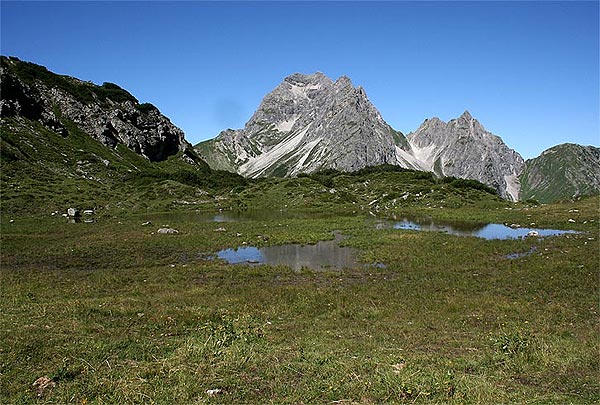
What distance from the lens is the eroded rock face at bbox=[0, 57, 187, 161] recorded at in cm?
13238

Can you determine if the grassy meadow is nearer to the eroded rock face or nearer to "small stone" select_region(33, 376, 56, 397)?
"small stone" select_region(33, 376, 56, 397)

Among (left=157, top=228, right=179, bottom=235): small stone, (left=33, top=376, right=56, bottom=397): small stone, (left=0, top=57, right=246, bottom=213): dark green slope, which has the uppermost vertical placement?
(left=0, top=57, right=246, bottom=213): dark green slope

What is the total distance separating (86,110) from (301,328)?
166 meters

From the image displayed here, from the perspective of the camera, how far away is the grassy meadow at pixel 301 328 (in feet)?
37.7

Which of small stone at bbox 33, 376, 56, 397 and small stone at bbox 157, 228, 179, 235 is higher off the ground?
small stone at bbox 157, 228, 179, 235

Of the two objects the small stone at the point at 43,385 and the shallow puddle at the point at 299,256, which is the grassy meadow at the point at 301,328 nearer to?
the small stone at the point at 43,385

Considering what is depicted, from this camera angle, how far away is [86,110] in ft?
510

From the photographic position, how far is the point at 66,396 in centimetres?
1109

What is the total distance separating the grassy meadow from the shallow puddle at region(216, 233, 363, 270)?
2432 millimetres

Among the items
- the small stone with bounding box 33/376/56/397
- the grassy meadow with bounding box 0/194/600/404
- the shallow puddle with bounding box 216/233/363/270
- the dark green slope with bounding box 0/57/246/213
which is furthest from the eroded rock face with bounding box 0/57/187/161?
the small stone with bounding box 33/376/56/397

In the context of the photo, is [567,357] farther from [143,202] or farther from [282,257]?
[143,202]

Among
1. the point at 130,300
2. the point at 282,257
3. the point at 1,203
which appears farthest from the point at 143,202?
the point at 130,300

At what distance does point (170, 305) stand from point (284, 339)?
7959 mm

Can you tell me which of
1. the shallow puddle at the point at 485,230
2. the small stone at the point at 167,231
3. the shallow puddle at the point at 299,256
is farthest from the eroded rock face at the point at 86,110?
the shallow puddle at the point at 485,230
